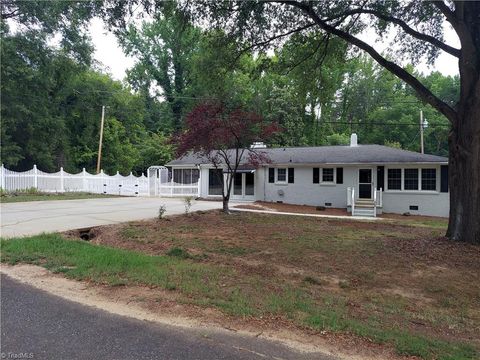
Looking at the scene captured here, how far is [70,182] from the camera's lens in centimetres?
2494

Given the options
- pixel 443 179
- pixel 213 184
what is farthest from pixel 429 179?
pixel 213 184

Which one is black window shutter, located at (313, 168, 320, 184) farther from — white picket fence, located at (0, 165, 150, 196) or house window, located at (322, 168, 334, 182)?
white picket fence, located at (0, 165, 150, 196)

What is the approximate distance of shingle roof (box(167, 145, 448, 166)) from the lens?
18125 mm

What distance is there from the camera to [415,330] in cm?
391

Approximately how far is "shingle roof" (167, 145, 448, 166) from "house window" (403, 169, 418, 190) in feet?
2.51

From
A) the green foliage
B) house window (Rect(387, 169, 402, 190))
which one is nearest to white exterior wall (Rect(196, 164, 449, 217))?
house window (Rect(387, 169, 402, 190))

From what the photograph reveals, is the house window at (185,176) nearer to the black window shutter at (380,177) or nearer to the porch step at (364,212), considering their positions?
the porch step at (364,212)

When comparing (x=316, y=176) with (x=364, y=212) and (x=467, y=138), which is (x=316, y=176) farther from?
(x=467, y=138)

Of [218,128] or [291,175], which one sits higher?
[218,128]

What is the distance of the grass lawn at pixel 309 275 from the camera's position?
3990mm

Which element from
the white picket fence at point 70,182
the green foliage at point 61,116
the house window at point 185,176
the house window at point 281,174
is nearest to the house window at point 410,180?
the house window at point 281,174

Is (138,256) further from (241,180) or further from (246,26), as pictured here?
(241,180)

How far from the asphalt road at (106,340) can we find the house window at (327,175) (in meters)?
17.6

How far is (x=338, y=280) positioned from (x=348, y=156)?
1535 centimetres
